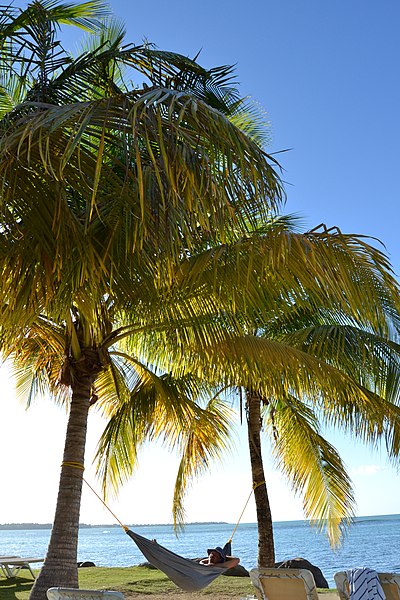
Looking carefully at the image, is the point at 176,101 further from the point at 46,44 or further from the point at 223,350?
the point at 223,350

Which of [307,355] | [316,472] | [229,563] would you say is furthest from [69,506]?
[316,472]

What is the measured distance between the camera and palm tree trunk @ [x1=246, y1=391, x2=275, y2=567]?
8586 mm

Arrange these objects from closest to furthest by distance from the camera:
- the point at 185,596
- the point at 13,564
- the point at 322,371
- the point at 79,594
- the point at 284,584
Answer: the point at 79,594 → the point at 284,584 → the point at 322,371 → the point at 185,596 → the point at 13,564

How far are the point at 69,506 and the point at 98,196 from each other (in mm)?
2879

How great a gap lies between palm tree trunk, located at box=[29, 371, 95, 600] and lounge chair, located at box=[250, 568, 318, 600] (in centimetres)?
196

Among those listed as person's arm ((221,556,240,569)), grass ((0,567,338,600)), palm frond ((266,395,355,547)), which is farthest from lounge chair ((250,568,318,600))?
palm frond ((266,395,355,547))

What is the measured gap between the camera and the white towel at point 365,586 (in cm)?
398

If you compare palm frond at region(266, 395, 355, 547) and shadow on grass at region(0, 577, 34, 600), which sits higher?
palm frond at region(266, 395, 355, 547)

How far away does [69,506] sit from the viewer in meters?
5.99

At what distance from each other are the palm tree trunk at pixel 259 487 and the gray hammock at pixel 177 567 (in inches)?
87.0

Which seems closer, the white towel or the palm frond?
the white towel

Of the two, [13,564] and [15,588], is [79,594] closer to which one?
[15,588]

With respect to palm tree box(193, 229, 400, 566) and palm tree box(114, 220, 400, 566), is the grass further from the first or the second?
palm tree box(193, 229, 400, 566)

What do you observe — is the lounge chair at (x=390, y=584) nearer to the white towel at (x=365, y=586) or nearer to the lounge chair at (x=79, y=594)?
the white towel at (x=365, y=586)
